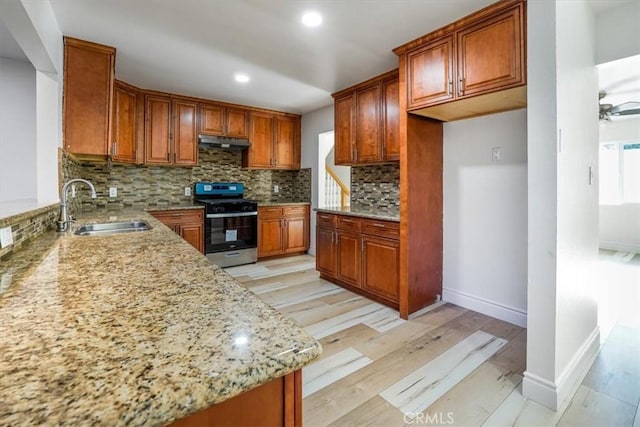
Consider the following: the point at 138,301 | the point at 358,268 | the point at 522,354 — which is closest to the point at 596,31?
the point at 522,354

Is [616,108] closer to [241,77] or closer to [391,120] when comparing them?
[391,120]

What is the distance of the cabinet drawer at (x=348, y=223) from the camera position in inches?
126

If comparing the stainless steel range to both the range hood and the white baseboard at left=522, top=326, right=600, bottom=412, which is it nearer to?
the range hood

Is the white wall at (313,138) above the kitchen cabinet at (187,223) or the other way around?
above

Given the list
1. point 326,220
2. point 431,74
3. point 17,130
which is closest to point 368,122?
point 431,74

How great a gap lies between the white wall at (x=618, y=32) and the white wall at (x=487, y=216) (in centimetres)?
56

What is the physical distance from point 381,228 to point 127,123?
3.15 metres

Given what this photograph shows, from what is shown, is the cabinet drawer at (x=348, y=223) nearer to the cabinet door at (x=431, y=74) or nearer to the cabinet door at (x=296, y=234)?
the cabinet door at (x=431, y=74)

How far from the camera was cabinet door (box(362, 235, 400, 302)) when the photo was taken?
9.23 ft

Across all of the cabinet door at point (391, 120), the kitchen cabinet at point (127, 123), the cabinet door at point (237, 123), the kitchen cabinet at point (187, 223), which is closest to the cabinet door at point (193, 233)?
the kitchen cabinet at point (187, 223)

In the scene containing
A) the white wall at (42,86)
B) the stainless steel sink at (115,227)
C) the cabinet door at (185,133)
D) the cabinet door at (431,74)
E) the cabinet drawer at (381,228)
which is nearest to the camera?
the white wall at (42,86)

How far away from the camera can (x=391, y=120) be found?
10.3 ft

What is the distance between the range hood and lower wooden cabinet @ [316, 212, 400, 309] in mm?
1734

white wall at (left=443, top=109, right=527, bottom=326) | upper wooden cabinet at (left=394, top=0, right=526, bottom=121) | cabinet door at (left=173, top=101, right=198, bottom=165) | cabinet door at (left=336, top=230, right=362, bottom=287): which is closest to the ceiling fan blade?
white wall at (left=443, top=109, right=527, bottom=326)
